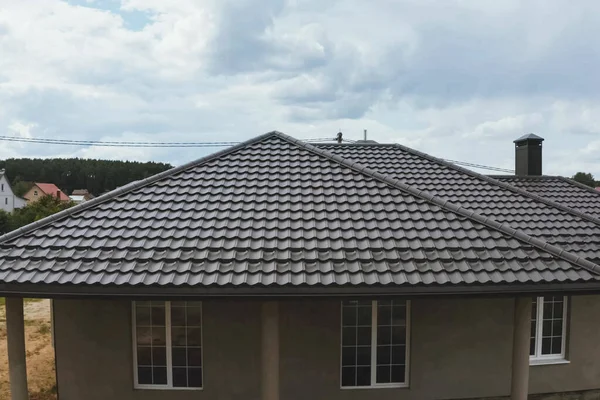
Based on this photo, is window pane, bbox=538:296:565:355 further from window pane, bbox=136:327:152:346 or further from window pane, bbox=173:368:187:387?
window pane, bbox=136:327:152:346

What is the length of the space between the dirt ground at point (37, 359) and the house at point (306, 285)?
10.6ft

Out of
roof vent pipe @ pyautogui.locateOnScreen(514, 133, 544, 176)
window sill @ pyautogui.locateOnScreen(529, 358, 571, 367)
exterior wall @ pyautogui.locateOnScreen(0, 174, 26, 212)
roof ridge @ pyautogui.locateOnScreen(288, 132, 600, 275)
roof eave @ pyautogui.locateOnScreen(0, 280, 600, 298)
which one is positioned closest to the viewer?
roof eave @ pyautogui.locateOnScreen(0, 280, 600, 298)

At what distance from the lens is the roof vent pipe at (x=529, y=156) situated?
13.2 metres

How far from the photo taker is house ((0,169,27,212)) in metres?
62.5

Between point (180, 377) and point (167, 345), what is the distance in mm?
617

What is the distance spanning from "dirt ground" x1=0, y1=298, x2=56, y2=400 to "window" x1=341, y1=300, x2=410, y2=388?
6659mm

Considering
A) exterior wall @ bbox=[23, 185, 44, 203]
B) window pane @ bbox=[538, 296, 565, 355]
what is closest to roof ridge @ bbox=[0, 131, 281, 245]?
window pane @ bbox=[538, 296, 565, 355]


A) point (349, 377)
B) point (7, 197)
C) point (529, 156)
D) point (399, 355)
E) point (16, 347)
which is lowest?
point (7, 197)

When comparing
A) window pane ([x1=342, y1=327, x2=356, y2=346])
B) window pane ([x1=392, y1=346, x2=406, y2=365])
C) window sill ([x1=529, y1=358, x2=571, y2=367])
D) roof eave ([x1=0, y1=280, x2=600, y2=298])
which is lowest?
window sill ([x1=529, y1=358, x2=571, y2=367])

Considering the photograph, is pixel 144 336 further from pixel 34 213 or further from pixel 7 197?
pixel 7 197

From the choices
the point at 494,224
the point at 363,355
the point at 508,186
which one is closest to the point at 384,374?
the point at 363,355

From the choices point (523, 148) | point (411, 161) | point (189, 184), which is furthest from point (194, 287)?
point (523, 148)

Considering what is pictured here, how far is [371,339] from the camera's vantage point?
700 centimetres

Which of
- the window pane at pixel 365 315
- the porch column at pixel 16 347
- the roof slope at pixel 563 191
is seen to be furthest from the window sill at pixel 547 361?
the porch column at pixel 16 347
